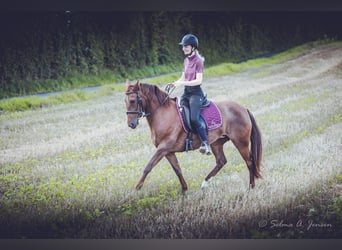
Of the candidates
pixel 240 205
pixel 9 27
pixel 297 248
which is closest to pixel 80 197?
pixel 240 205

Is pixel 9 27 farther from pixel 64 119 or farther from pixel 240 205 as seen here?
pixel 240 205

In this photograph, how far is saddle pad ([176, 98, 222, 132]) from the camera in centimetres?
415

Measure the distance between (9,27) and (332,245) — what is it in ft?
13.0

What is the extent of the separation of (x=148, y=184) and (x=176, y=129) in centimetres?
60

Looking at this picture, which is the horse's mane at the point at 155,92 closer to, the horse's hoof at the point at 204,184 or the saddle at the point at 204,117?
the saddle at the point at 204,117

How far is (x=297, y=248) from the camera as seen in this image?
14.3 feet

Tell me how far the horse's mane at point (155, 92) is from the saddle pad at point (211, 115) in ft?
0.46

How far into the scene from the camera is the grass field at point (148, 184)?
4.24 metres

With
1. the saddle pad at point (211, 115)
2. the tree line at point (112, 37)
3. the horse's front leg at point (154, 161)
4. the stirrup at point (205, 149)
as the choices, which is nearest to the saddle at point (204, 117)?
the saddle pad at point (211, 115)

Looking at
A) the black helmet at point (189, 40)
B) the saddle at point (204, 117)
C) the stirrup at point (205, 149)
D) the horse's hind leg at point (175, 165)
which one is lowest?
the horse's hind leg at point (175, 165)

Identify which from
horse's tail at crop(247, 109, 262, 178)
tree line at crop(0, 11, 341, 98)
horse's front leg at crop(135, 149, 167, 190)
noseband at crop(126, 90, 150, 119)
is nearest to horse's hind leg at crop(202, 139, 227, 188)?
horse's tail at crop(247, 109, 262, 178)

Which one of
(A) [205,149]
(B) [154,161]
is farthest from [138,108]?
(A) [205,149]

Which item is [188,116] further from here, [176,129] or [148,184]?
[148,184]

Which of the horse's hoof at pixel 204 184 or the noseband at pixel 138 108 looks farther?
the horse's hoof at pixel 204 184
